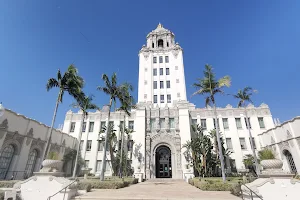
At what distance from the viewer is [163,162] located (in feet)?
93.1

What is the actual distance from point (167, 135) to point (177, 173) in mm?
6327

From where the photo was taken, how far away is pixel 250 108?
109ft

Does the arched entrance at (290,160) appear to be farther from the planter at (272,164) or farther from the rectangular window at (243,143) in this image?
the planter at (272,164)

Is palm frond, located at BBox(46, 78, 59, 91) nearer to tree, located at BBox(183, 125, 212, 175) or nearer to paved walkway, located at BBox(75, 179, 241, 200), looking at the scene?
paved walkway, located at BBox(75, 179, 241, 200)

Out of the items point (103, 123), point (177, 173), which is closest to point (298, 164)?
point (177, 173)

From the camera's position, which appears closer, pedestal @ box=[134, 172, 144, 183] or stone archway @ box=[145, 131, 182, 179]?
pedestal @ box=[134, 172, 144, 183]

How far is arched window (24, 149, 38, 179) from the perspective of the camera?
20409 mm

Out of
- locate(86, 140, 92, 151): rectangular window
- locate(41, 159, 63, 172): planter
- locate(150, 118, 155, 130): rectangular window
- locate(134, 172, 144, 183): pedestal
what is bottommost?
locate(134, 172, 144, 183): pedestal

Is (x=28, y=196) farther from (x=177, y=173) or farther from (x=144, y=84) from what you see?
(x=144, y=84)

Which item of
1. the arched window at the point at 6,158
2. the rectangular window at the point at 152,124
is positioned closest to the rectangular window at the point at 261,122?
the rectangular window at the point at 152,124

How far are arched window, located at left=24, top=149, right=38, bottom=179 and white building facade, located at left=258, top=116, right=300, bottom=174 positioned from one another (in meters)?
33.7

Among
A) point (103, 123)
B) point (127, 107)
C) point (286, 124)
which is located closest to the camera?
point (286, 124)

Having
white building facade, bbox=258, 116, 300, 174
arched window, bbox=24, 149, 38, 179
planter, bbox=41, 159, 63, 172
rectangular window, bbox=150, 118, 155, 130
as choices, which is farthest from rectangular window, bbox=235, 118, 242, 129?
arched window, bbox=24, 149, 38, 179

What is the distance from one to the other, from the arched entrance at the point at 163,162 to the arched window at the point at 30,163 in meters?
18.6
